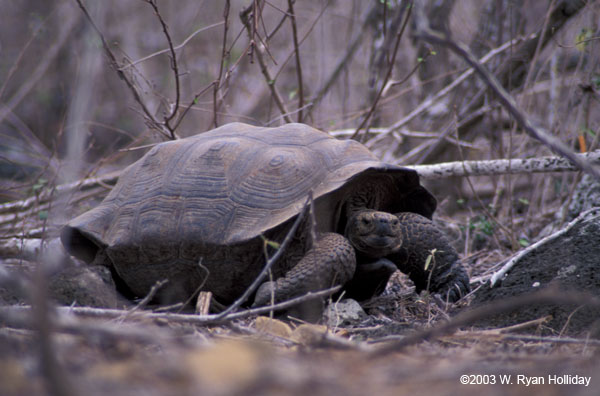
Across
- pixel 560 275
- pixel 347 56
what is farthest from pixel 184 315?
pixel 347 56

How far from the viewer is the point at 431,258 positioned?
298cm

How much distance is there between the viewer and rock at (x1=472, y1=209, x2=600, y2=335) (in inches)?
88.7

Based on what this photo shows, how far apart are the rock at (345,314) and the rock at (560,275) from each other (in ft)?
1.87

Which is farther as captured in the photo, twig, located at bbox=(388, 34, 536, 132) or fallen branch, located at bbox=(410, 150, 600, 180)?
twig, located at bbox=(388, 34, 536, 132)

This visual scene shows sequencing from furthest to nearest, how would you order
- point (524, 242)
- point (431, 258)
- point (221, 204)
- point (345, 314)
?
1. point (524, 242)
2. point (431, 258)
3. point (221, 204)
4. point (345, 314)

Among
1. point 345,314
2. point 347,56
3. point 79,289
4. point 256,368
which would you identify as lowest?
point 345,314

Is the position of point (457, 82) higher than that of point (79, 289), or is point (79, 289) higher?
point (457, 82)

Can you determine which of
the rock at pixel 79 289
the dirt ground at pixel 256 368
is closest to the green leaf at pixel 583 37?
the dirt ground at pixel 256 368

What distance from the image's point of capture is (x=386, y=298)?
298 cm

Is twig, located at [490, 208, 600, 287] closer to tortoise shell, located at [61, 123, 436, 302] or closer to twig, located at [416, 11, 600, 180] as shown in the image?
tortoise shell, located at [61, 123, 436, 302]

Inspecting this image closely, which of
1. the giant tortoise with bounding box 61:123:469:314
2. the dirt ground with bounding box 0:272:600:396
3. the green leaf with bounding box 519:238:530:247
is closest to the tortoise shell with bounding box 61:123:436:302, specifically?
the giant tortoise with bounding box 61:123:469:314

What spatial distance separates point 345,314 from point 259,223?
2.01ft

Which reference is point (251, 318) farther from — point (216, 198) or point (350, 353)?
point (350, 353)

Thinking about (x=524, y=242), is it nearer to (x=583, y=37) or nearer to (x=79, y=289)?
(x=583, y=37)
